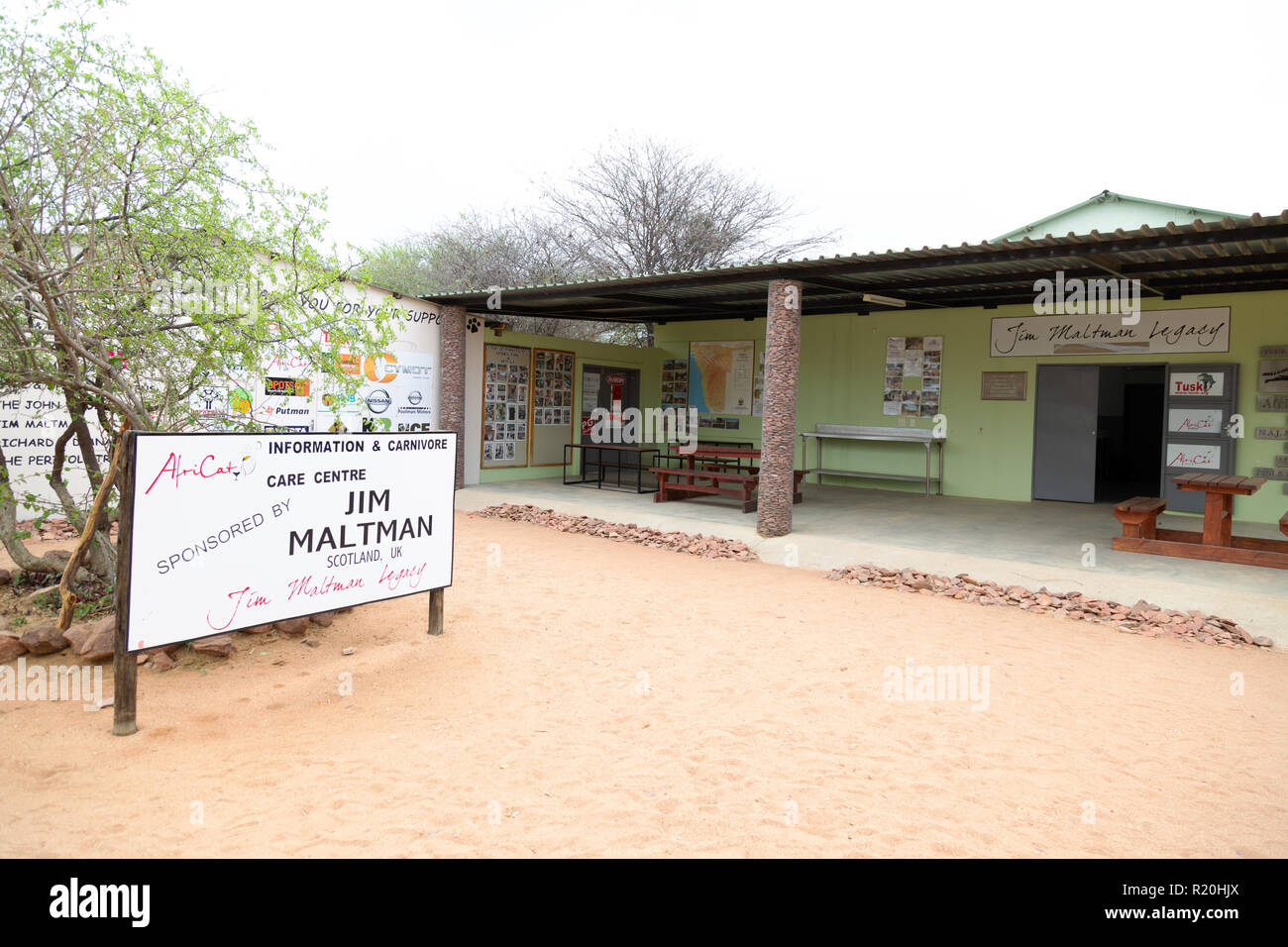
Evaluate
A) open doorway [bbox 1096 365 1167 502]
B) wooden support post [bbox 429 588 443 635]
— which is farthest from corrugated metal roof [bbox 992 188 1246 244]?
wooden support post [bbox 429 588 443 635]

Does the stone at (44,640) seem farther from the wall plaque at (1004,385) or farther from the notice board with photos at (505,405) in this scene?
the wall plaque at (1004,385)

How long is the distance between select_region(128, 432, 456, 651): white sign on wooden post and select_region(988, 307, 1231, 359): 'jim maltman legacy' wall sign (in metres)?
9.97

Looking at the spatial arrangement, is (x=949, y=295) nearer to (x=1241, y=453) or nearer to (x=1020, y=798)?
(x=1241, y=453)

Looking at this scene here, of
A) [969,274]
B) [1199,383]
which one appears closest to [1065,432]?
[1199,383]

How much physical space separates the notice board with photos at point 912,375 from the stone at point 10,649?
1198 cm

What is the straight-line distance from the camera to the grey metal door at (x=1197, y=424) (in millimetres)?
11031

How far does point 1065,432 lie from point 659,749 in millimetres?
10556

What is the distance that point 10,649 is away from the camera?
4.85 m

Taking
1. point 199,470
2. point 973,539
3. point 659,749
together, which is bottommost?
point 659,749

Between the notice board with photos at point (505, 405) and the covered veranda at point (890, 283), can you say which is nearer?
the covered veranda at point (890, 283)

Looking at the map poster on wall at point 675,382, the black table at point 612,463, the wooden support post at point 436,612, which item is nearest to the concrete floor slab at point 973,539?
the black table at point 612,463

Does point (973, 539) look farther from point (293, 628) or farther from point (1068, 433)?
point (293, 628)

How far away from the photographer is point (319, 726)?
4082 mm

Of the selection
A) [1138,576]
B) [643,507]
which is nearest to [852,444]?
[643,507]
